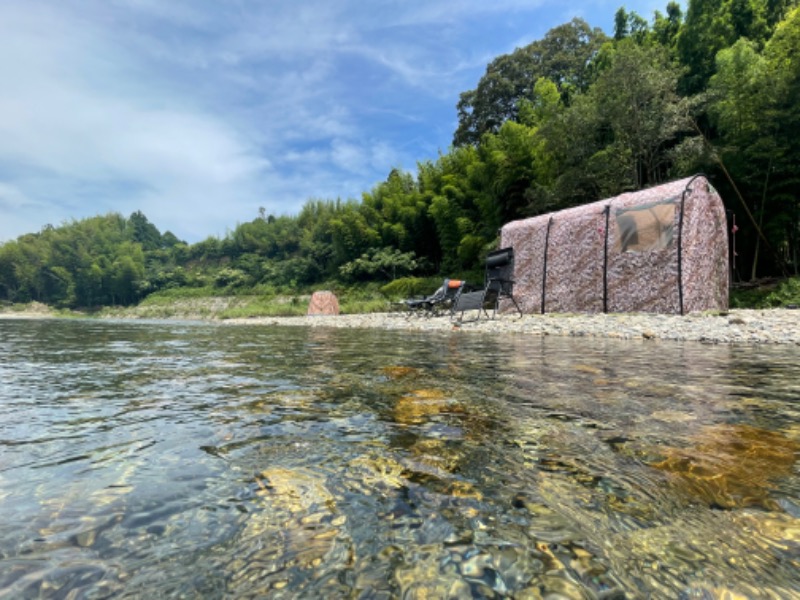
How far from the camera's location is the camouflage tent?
8711 mm

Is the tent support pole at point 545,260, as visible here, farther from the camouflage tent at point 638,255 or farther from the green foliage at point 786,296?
the green foliage at point 786,296

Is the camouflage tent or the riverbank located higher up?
the camouflage tent

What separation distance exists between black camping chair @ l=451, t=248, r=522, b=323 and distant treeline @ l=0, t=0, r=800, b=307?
16.8 ft

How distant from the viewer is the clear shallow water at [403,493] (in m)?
0.86

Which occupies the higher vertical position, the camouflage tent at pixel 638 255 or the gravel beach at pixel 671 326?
the camouflage tent at pixel 638 255

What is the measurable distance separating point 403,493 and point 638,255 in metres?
10.1

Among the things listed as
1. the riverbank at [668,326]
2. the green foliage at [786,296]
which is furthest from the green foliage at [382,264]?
the green foliage at [786,296]

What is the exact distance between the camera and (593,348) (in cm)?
545

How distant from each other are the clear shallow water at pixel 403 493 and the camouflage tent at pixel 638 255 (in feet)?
23.4

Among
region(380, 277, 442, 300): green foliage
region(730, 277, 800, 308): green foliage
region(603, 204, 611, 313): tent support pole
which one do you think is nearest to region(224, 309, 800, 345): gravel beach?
region(603, 204, 611, 313): tent support pole

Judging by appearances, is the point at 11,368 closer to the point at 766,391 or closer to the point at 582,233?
the point at 766,391

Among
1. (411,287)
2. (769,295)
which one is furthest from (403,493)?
(411,287)

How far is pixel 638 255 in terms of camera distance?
30.9 ft

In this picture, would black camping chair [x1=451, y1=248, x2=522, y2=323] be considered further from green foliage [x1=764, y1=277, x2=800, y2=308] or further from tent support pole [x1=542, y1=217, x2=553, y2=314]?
green foliage [x1=764, y1=277, x2=800, y2=308]
